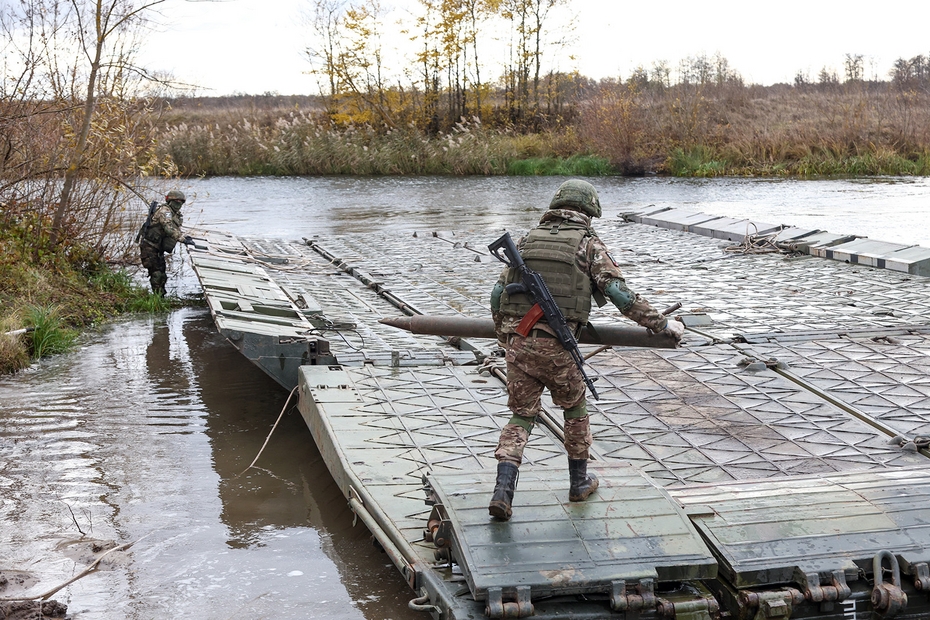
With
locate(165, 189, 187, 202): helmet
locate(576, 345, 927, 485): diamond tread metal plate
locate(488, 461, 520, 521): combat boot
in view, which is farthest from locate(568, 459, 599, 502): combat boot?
locate(165, 189, 187, 202): helmet

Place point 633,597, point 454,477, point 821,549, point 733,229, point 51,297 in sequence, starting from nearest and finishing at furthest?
point 633,597
point 821,549
point 454,477
point 51,297
point 733,229

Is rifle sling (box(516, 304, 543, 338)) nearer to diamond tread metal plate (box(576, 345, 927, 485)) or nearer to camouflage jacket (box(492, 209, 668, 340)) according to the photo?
camouflage jacket (box(492, 209, 668, 340))

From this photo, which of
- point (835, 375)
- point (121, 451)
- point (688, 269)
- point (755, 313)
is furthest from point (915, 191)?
point (121, 451)

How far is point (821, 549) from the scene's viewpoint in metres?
4.30

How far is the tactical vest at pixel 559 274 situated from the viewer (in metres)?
4.39

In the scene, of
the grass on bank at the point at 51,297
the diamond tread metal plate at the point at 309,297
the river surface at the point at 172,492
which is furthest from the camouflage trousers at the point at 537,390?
the grass on bank at the point at 51,297

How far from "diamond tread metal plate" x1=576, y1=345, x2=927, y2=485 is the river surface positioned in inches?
67.2

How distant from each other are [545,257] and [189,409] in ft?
15.3

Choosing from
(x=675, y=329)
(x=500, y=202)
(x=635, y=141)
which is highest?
(x=635, y=141)

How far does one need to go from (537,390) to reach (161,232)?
8323mm

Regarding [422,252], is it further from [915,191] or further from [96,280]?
[915,191]

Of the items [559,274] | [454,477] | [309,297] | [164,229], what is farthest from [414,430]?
[164,229]

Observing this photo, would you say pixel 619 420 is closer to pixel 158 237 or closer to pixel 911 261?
pixel 911 261

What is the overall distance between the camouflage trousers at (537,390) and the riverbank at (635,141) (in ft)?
76.7
